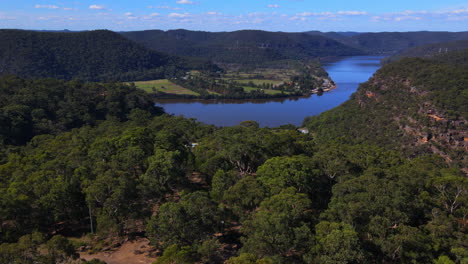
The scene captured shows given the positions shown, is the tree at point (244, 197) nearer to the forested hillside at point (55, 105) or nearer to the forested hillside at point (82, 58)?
the forested hillside at point (55, 105)

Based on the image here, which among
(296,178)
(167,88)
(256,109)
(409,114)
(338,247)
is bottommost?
(256,109)

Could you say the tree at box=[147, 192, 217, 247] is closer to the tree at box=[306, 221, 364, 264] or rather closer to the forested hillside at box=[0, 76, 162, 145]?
the tree at box=[306, 221, 364, 264]

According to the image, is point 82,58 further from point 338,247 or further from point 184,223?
point 338,247

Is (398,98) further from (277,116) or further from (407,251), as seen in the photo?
(407,251)

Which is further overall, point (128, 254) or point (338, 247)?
point (128, 254)

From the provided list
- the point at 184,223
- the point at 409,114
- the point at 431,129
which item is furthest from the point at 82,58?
the point at 184,223

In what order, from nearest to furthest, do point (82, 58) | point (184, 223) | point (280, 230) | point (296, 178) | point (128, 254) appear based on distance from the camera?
1. point (280, 230)
2. point (184, 223)
3. point (128, 254)
4. point (296, 178)
5. point (82, 58)

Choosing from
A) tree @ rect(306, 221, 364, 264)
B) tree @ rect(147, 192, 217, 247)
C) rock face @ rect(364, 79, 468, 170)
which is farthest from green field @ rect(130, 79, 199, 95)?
tree @ rect(306, 221, 364, 264)

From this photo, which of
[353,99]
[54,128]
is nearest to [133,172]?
[54,128]
